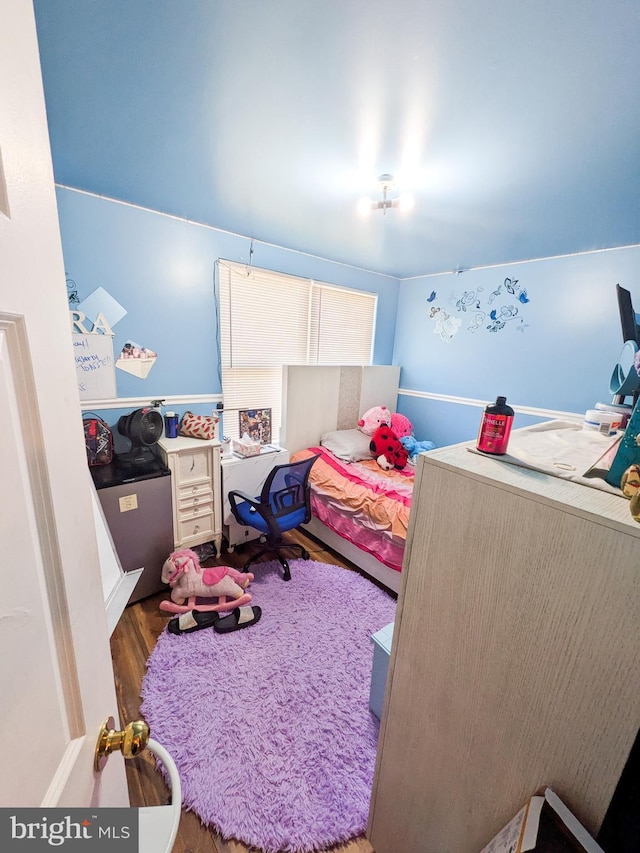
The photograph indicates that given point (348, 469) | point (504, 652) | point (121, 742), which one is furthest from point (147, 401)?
point (504, 652)

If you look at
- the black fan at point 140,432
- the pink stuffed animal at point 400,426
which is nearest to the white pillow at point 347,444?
the pink stuffed animal at point 400,426

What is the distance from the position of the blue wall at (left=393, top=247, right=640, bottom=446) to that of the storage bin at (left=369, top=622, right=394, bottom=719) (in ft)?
8.17

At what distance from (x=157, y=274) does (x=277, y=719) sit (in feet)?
9.24

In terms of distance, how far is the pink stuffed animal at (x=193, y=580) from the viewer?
2068 mm

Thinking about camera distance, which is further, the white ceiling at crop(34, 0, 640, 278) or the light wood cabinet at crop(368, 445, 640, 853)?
the white ceiling at crop(34, 0, 640, 278)

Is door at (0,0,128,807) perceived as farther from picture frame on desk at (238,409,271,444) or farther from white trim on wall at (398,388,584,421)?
white trim on wall at (398,388,584,421)

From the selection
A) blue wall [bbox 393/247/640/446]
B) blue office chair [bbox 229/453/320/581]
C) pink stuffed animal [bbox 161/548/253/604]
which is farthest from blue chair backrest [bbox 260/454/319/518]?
blue wall [bbox 393/247/640/446]

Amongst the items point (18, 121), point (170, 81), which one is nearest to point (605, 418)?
point (18, 121)

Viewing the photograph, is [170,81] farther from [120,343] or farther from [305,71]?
[120,343]

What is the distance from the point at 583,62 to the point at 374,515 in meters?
2.23

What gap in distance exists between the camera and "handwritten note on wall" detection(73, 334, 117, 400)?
2193mm

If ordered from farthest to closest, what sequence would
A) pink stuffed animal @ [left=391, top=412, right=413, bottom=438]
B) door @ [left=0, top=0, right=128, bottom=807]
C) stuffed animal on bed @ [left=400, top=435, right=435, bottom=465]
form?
pink stuffed animal @ [left=391, top=412, right=413, bottom=438] < stuffed animal on bed @ [left=400, top=435, right=435, bottom=465] < door @ [left=0, top=0, right=128, bottom=807]

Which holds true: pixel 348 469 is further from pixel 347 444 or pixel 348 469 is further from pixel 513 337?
pixel 513 337

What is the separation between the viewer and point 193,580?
2.08 m
